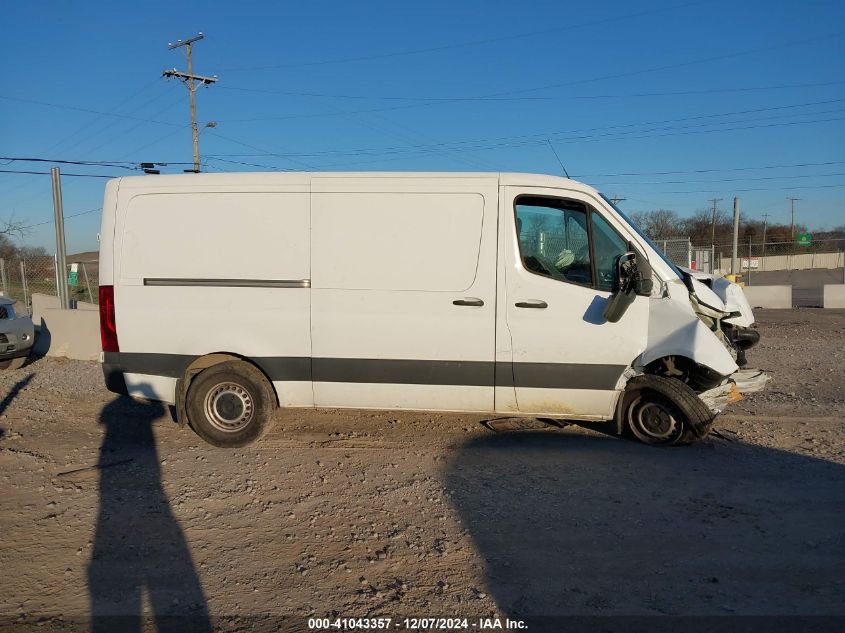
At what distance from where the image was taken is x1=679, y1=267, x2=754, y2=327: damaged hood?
547 centimetres

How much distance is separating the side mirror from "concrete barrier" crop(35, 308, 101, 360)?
29.0ft

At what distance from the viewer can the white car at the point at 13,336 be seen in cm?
959

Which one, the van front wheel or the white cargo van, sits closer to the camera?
the white cargo van

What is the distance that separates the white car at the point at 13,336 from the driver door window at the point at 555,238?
27.4 ft

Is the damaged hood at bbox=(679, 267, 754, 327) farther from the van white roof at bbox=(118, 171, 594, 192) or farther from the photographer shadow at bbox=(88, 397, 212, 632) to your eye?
the photographer shadow at bbox=(88, 397, 212, 632)

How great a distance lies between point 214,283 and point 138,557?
2494 millimetres

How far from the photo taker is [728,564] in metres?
3.64

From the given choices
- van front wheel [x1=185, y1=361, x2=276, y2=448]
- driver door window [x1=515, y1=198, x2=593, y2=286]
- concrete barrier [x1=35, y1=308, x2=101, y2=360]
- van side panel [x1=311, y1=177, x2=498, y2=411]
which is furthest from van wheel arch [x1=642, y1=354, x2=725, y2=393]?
concrete barrier [x1=35, y1=308, x2=101, y2=360]

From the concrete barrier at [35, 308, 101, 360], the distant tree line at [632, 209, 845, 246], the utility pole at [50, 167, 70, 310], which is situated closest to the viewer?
the concrete barrier at [35, 308, 101, 360]

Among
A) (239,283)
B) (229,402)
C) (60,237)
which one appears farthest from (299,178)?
(60,237)

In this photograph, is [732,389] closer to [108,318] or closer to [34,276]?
[108,318]

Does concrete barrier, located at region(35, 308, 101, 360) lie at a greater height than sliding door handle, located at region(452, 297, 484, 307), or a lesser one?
lesser

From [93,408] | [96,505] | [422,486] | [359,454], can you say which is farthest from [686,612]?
[93,408]

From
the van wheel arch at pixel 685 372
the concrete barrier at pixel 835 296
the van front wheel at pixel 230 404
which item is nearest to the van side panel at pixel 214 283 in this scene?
the van front wheel at pixel 230 404
